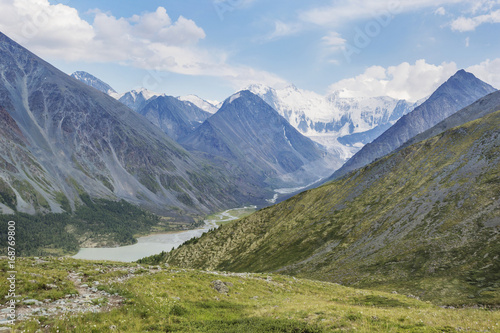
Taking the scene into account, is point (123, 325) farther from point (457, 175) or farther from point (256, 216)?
point (256, 216)

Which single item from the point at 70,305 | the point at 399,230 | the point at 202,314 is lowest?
the point at 399,230

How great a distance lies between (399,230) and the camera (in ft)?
234

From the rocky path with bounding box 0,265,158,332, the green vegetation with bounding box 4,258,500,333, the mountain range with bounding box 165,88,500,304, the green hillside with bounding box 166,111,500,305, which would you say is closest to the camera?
the green vegetation with bounding box 4,258,500,333

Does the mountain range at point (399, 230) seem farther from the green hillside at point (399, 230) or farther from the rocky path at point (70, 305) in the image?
the rocky path at point (70, 305)

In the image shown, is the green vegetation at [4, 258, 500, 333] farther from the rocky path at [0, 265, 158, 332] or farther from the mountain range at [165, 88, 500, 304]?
the mountain range at [165, 88, 500, 304]

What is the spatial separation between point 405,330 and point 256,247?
8855 cm

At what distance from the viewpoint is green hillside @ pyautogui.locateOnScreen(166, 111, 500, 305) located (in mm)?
50188

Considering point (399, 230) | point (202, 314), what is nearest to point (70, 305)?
point (202, 314)

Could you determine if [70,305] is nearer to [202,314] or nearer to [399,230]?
[202,314]

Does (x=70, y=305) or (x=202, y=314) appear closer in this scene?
(x=70, y=305)

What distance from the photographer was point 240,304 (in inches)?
1054

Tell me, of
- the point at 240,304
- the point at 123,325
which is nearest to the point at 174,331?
the point at 123,325

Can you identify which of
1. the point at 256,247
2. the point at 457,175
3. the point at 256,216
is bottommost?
the point at 256,247

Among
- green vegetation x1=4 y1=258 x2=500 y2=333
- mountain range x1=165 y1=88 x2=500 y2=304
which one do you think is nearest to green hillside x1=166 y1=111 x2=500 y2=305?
mountain range x1=165 y1=88 x2=500 y2=304
